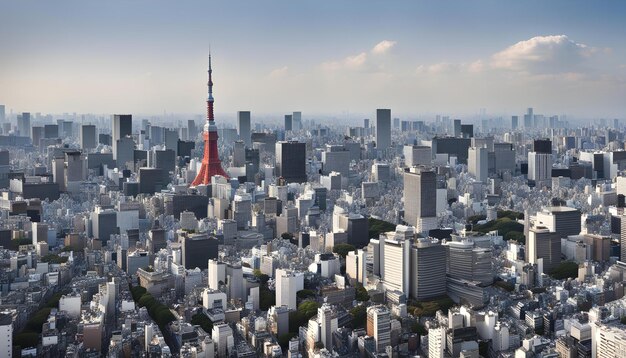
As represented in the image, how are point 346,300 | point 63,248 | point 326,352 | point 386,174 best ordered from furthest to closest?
point 386,174 < point 63,248 < point 346,300 < point 326,352

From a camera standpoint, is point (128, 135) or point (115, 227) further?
point (128, 135)

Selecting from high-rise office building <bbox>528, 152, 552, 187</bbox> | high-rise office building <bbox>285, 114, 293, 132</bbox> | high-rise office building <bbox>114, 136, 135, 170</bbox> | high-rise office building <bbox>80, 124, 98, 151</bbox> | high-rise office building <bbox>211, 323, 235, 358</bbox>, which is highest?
high-rise office building <bbox>285, 114, 293, 132</bbox>

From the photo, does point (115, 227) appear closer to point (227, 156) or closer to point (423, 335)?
point (423, 335)

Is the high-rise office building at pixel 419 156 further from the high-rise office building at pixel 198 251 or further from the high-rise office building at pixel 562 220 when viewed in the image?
the high-rise office building at pixel 198 251

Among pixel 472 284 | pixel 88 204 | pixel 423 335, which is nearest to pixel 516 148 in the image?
pixel 88 204

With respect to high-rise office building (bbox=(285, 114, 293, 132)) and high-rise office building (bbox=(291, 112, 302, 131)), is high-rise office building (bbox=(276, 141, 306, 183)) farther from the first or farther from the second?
high-rise office building (bbox=(291, 112, 302, 131))

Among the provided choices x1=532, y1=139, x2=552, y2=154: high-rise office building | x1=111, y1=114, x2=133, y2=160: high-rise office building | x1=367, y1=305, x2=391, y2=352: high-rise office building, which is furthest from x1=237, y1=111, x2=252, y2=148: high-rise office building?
Answer: x1=367, y1=305, x2=391, y2=352: high-rise office building
